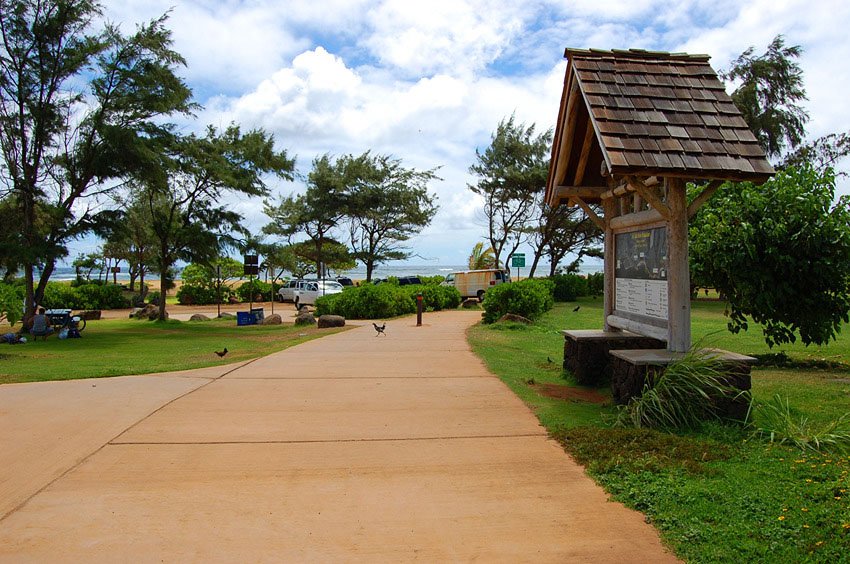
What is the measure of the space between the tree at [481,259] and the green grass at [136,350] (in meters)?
22.4

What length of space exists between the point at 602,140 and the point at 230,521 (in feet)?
16.5

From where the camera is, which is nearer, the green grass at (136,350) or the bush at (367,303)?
the green grass at (136,350)

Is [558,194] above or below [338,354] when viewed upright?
above

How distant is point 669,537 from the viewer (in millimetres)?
3826

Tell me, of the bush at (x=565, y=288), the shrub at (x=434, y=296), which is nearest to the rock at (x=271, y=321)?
the shrub at (x=434, y=296)

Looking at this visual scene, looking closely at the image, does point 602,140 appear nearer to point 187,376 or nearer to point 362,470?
point 362,470

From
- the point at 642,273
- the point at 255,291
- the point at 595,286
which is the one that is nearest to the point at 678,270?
the point at 642,273

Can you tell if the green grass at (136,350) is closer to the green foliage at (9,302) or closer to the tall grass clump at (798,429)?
the green foliage at (9,302)

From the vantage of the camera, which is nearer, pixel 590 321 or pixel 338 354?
pixel 338 354

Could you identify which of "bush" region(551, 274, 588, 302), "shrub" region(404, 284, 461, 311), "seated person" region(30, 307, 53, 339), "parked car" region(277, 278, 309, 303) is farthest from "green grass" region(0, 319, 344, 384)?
"bush" region(551, 274, 588, 302)

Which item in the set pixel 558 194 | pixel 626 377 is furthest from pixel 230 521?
pixel 558 194

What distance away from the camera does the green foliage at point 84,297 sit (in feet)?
118

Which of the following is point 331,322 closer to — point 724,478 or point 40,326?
point 40,326

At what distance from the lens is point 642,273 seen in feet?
26.5
